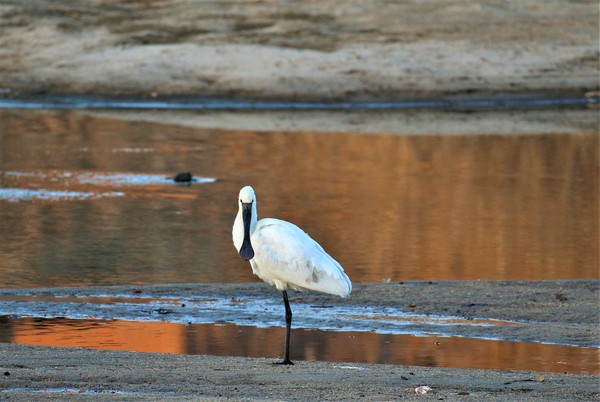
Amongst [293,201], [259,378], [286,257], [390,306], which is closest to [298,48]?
[293,201]

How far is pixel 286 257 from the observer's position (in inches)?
322

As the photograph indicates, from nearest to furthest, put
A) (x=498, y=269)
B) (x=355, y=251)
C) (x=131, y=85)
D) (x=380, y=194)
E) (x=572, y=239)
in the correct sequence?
(x=498, y=269)
(x=355, y=251)
(x=572, y=239)
(x=380, y=194)
(x=131, y=85)

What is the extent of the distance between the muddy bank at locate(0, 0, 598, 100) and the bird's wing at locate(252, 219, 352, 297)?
1925 centimetres

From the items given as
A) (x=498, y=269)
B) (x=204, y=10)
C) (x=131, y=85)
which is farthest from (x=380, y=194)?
(x=204, y=10)

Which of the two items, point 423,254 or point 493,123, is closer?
point 423,254

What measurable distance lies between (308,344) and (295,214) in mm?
5966

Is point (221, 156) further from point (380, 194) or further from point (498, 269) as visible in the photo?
point (498, 269)

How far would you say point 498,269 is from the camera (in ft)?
39.8

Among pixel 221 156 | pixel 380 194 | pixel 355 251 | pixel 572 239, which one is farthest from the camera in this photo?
pixel 221 156

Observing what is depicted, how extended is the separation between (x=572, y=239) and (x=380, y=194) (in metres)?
3.57

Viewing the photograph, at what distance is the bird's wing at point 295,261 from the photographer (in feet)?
26.7

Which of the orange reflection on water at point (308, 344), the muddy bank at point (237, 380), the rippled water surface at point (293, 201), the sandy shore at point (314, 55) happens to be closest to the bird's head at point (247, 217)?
the muddy bank at point (237, 380)

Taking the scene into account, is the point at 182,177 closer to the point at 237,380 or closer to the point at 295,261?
the point at 295,261

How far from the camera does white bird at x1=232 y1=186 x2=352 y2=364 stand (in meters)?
8.14
